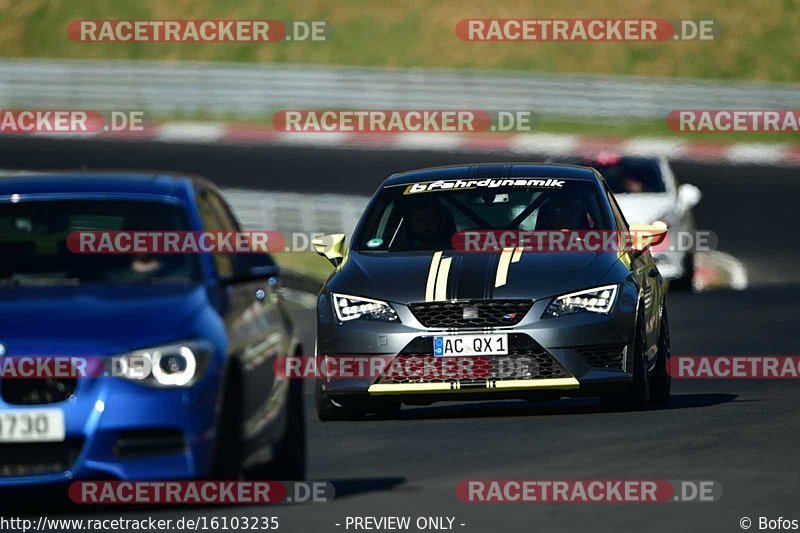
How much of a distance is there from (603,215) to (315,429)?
2.29 meters

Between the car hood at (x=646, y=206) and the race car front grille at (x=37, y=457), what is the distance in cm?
1590

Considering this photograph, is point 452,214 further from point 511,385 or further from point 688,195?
point 688,195

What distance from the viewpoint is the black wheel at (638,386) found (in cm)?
1209

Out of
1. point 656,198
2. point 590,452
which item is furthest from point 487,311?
point 656,198

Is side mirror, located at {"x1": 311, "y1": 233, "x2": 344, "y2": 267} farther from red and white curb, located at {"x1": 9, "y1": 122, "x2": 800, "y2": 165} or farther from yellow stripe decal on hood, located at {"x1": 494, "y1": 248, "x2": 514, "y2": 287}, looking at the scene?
red and white curb, located at {"x1": 9, "y1": 122, "x2": 800, "y2": 165}

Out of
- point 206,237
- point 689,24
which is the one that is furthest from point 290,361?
point 689,24

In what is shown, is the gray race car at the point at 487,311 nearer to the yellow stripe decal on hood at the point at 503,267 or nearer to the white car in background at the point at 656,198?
the yellow stripe decal on hood at the point at 503,267

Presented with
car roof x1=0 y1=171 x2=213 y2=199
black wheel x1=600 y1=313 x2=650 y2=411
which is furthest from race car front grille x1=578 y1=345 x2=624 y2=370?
car roof x1=0 y1=171 x2=213 y2=199

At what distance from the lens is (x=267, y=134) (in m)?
39.9

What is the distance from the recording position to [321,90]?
40.3 metres

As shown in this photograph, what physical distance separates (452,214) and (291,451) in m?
4.12

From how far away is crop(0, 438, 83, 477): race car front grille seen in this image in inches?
309

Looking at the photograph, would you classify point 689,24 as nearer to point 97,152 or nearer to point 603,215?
point 97,152

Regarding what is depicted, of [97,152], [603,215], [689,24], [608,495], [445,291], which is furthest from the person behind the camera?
[689,24]
